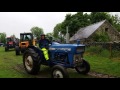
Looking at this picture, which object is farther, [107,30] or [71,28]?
[71,28]

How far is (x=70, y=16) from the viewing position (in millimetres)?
50906

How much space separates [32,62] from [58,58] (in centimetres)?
121

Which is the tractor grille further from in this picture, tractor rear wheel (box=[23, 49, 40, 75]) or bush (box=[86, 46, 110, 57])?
bush (box=[86, 46, 110, 57])

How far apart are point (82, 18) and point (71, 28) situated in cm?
425

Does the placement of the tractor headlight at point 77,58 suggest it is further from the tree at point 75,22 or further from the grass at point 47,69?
the tree at point 75,22

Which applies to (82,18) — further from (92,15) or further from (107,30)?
(107,30)

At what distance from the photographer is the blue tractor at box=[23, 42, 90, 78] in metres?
7.72

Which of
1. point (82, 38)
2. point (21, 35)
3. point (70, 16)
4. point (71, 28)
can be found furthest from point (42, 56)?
point (70, 16)

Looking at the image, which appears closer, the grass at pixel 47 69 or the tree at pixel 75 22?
the grass at pixel 47 69

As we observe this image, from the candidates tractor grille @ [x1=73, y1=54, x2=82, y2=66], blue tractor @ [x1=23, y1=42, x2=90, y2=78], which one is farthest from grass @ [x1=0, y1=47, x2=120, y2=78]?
tractor grille @ [x1=73, y1=54, x2=82, y2=66]

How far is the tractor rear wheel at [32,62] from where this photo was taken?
849 centimetres

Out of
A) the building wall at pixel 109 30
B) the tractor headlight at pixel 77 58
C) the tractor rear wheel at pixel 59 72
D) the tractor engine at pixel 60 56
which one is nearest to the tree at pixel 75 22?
the building wall at pixel 109 30

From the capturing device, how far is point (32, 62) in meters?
8.64
